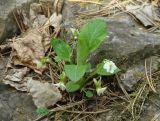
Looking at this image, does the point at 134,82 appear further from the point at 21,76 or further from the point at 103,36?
the point at 21,76

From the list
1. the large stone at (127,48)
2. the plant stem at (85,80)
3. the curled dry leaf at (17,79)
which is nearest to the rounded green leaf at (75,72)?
the plant stem at (85,80)

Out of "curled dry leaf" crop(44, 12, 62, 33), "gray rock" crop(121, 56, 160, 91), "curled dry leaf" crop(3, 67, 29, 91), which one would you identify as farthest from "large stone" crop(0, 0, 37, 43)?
"gray rock" crop(121, 56, 160, 91)

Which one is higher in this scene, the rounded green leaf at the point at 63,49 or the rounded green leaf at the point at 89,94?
the rounded green leaf at the point at 63,49

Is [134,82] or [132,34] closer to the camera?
[134,82]

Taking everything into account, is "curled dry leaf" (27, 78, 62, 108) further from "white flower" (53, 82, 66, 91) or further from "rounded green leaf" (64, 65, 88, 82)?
Result: "rounded green leaf" (64, 65, 88, 82)

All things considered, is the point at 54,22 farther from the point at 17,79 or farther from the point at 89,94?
the point at 89,94

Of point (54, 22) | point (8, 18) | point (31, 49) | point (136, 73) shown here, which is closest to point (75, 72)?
point (136, 73)

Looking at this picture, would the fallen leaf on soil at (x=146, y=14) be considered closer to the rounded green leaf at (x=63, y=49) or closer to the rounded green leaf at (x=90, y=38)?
the rounded green leaf at (x=90, y=38)

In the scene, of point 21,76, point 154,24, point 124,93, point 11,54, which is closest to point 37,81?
point 21,76
